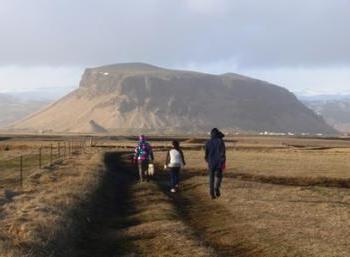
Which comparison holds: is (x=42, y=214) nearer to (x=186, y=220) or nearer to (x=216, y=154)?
(x=186, y=220)

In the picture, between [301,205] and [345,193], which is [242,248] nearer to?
[301,205]

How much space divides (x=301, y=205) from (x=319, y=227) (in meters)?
4.72

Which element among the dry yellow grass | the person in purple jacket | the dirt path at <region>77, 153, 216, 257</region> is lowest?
the dirt path at <region>77, 153, 216, 257</region>

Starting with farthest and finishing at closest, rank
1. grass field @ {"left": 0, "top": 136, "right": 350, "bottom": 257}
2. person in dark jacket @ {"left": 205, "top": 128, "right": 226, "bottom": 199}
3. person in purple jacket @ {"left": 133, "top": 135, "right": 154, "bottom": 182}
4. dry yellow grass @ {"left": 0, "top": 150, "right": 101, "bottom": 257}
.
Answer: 1. person in purple jacket @ {"left": 133, "top": 135, "right": 154, "bottom": 182}
2. person in dark jacket @ {"left": 205, "top": 128, "right": 226, "bottom": 199}
3. grass field @ {"left": 0, "top": 136, "right": 350, "bottom": 257}
4. dry yellow grass @ {"left": 0, "top": 150, "right": 101, "bottom": 257}

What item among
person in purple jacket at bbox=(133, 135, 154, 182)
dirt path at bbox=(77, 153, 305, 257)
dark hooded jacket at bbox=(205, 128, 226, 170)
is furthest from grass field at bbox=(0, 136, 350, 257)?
dark hooded jacket at bbox=(205, 128, 226, 170)

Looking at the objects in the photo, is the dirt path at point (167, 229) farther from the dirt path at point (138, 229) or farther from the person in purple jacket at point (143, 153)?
the person in purple jacket at point (143, 153)

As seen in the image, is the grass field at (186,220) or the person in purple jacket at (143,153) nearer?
the grass field at (186,220)

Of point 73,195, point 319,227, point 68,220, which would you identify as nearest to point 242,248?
point 319,227

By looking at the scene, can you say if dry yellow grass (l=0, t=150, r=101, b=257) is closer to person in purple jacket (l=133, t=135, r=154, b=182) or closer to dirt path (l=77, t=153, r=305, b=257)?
dirt path (l=77, t=153, r=305, b=257)

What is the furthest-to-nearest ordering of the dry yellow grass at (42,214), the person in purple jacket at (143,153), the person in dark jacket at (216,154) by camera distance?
the person in purple jacket at (143,153) < the person in dark jacket at (216,154) < the dry yellow grass at (42,214)

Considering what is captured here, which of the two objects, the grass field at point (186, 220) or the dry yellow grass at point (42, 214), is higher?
the dry yellow grass at point (42, 214)

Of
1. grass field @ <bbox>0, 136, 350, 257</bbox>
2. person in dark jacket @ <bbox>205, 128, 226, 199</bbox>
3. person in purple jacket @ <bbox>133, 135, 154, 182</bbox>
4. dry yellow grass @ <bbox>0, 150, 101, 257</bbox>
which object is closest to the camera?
dry yellow grass @ <bbox>0, 150, 101, 257</bbox>

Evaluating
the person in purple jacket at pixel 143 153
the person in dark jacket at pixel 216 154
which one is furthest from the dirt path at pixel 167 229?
the person in purple jacket at pixel 143 153

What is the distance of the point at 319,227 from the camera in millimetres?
16625
